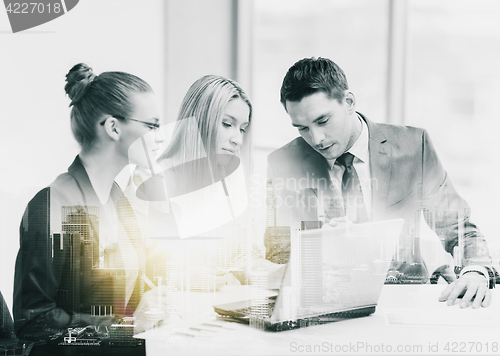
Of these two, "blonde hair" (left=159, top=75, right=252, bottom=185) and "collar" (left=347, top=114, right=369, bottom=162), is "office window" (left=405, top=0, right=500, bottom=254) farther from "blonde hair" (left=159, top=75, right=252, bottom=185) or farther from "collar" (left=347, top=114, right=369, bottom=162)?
"blonde hair" (left=159, top=75, right=252, bottom=185)

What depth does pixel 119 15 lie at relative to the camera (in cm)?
218

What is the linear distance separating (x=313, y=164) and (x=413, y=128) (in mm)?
455

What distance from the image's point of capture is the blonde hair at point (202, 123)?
2.11 meters

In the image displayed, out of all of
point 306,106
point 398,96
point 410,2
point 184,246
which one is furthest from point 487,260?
point 184,246

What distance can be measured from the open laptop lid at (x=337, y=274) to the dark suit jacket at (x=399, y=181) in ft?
1.41

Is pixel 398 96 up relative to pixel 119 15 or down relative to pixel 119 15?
down

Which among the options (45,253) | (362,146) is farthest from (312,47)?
(45,253)

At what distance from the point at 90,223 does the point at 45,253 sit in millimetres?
231

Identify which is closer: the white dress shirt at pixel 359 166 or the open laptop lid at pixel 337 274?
the open laptop lid at pixel 337 274

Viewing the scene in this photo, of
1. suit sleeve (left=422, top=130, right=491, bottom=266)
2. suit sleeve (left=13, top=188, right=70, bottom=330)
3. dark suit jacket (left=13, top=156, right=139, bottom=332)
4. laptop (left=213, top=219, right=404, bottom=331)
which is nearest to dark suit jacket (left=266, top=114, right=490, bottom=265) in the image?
suit sleeve (left=422, top=130, right=491, bottom=266)

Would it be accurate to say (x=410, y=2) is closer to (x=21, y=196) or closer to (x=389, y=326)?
(x=389, y=326)

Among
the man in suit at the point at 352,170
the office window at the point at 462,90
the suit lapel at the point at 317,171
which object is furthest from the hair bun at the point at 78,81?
the office window at the point at 462,90

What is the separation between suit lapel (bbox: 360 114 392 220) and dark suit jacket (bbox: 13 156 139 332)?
109 cm

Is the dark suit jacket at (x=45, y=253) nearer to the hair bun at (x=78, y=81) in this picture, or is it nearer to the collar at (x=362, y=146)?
the hair bun at (x=78, y=81)
